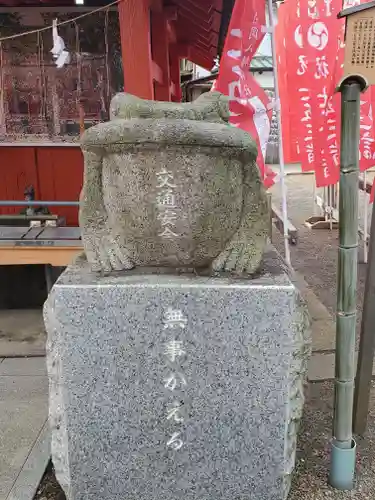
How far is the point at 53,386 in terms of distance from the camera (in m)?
2.55

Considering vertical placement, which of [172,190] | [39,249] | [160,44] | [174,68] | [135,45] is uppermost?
[174,68]

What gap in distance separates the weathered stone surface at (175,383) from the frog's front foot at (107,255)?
0.23 feet

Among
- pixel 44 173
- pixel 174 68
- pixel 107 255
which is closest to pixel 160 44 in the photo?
pixel 44 173

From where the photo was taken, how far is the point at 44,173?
580 centimetres

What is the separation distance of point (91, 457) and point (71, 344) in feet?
1.95

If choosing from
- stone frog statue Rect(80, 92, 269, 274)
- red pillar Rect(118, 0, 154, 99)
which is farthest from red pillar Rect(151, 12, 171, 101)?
stone frog statue Rect(80, 92, 269, 274)

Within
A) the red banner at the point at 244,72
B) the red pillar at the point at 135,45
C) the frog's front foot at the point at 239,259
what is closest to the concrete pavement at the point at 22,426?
the frog's front foot at the point at 239,259

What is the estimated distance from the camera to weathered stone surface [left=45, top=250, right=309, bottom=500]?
7.75 feet

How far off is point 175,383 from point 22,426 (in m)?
1.48

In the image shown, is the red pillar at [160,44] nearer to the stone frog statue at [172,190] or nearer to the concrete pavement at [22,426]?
the concrete pavement at [22,426]

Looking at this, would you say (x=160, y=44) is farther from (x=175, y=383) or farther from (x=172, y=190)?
(x=175, y=383)

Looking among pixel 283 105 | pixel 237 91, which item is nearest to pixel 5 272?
pixel 237 91

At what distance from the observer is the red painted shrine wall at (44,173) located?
5723mm

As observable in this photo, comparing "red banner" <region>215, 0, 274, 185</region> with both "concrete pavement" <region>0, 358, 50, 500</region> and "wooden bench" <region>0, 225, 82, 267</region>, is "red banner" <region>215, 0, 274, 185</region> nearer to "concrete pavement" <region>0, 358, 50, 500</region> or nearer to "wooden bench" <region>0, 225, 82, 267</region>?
"wooden bench" <region>0, 225, 82, 267</region>
